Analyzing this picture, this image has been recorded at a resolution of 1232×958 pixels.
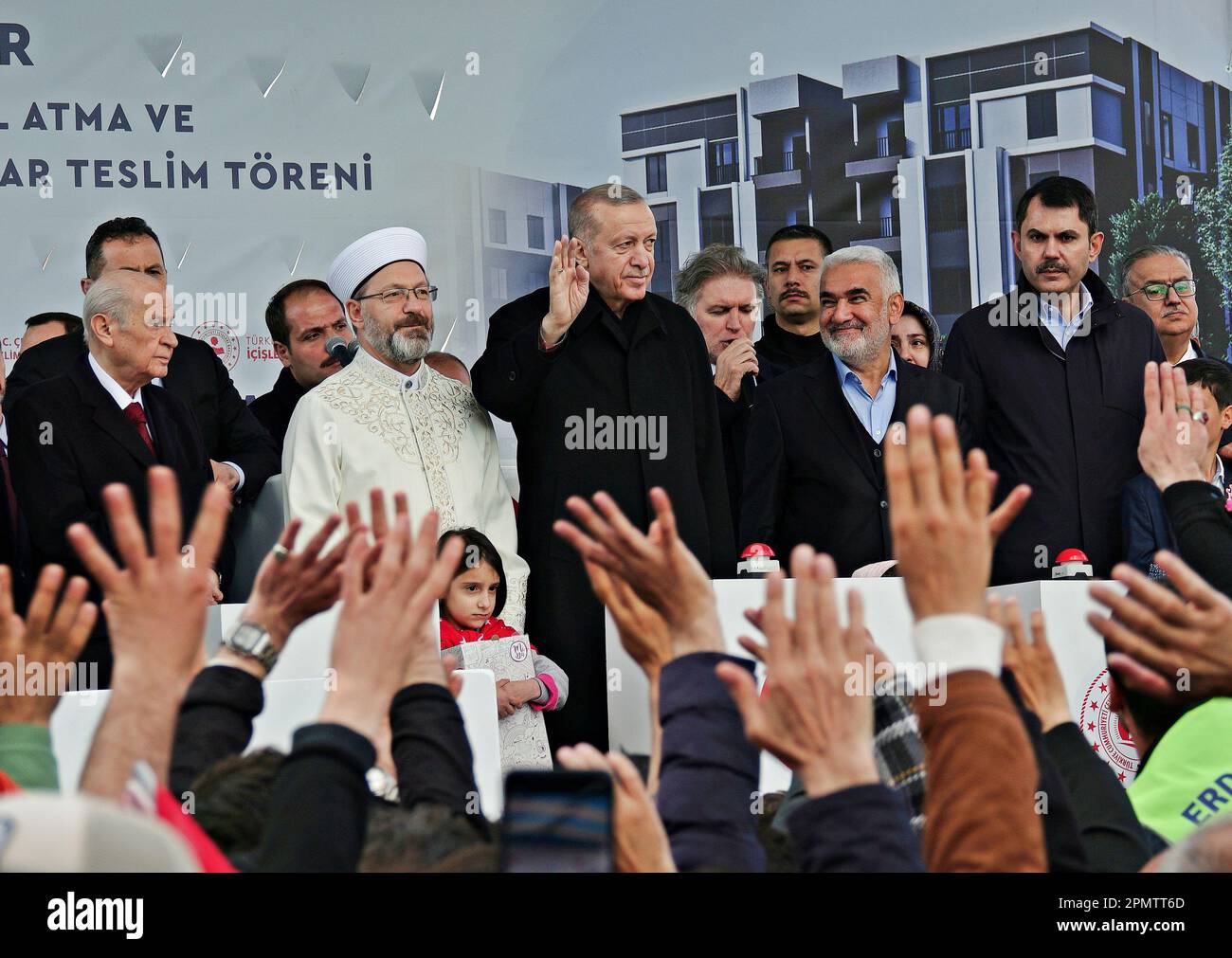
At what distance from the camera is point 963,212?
5398 millimetres

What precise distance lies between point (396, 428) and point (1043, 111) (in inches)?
114

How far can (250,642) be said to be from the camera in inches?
67.5

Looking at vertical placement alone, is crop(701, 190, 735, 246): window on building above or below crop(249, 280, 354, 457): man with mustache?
above

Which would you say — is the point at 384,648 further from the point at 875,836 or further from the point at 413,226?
the point at 413,226

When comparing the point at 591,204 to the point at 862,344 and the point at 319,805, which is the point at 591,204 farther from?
the point at 319,805

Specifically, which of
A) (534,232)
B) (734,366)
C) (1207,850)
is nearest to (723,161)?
(534,232)

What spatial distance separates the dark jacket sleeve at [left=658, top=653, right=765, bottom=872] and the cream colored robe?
2093mm

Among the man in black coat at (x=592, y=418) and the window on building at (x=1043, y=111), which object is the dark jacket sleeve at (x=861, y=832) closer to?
the man in black coat at (x=592, y=418)

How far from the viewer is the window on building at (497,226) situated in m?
5.16

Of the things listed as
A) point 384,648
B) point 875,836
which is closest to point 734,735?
point 875,836

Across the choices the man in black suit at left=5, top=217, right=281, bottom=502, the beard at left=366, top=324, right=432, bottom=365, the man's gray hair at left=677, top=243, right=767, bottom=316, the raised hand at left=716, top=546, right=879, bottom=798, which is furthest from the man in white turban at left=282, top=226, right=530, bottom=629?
the raised hand at left=716, top=546, right=879, bottom=798

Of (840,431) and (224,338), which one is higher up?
(224,338)

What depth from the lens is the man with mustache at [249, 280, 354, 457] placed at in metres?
4.69

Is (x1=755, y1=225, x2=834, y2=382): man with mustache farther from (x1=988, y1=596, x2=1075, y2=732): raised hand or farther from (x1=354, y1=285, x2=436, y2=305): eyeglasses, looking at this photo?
(x1=988, y1=596, x2=1075, y2=732): raised hand
